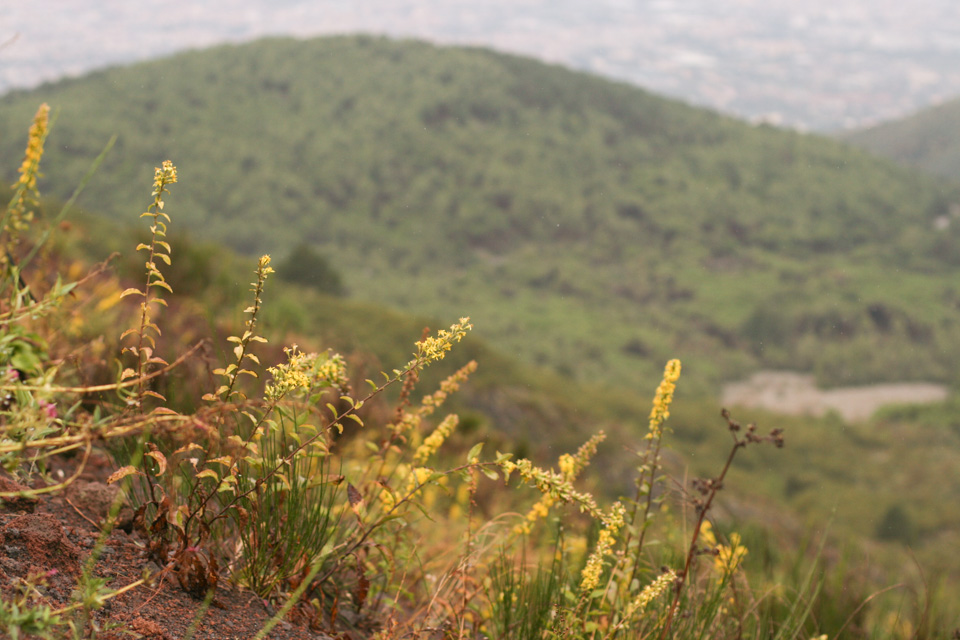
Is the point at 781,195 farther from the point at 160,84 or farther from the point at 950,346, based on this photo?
the point at 160,84

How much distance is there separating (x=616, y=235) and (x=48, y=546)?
112699 millimetres

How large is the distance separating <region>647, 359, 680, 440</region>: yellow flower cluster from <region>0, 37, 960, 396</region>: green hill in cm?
7418

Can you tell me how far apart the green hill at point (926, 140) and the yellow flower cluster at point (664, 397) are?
195 m

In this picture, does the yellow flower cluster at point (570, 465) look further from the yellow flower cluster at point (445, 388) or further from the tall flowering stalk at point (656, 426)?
the yellow flower cluster at point (445, 388)

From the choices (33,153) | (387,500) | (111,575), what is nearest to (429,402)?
(387,500)

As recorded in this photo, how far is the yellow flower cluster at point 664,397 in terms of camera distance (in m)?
1.67

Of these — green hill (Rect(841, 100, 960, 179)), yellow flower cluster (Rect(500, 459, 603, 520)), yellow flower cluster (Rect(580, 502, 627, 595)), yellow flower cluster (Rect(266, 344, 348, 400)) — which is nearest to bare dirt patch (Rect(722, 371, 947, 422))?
yellow flower cluster (Rect(580, 502, 627, 595))

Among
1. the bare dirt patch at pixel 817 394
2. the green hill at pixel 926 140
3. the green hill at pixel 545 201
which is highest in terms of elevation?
the green hill at pixel 926 140

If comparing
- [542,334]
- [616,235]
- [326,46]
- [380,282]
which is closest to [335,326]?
[542,334]

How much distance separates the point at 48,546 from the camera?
1.44 meters

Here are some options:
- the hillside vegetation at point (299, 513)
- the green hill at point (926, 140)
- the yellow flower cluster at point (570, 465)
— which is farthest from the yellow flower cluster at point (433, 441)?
the green hill at point (926, 140)

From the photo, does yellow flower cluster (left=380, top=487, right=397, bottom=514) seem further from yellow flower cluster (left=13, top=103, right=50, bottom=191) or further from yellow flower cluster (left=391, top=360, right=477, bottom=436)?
yellow flower cluster (left=13, top=103, right=50, bottom=191)

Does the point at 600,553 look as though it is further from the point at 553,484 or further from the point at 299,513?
the point at 299,513

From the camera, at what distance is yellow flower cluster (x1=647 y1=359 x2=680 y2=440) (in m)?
1.67
